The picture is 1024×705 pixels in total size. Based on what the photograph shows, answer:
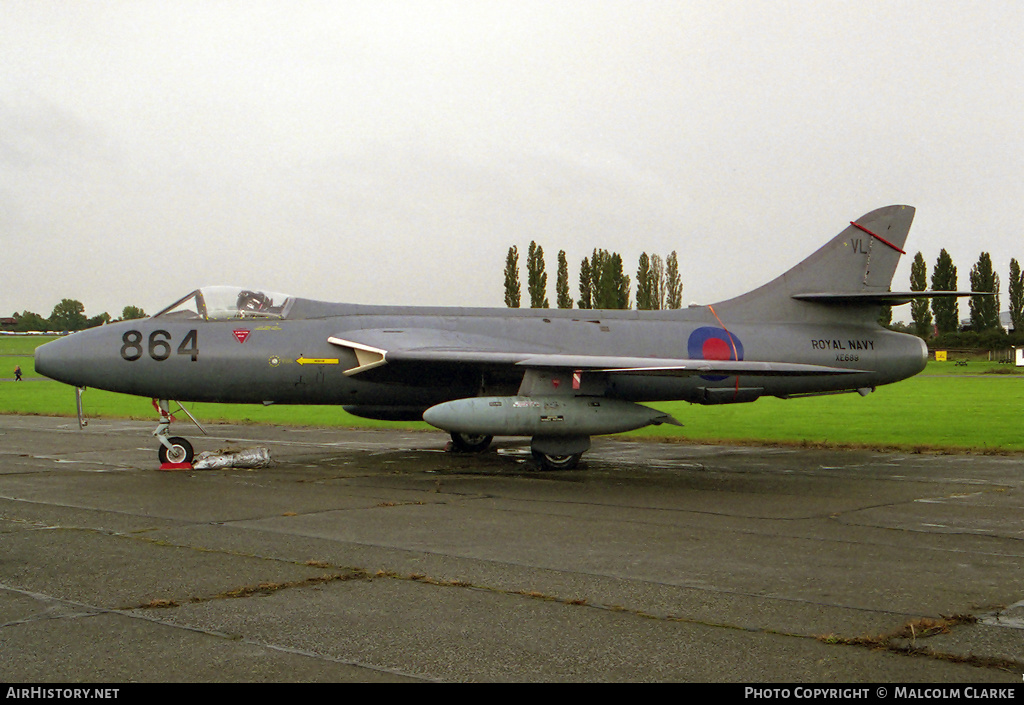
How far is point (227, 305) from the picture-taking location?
14031 mm

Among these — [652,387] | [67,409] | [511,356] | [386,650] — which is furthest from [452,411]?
[67,409]

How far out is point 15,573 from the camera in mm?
6367

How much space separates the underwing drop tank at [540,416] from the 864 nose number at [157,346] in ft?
13.3

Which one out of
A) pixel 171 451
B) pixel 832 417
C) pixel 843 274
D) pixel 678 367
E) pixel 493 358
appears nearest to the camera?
pixel 678 367

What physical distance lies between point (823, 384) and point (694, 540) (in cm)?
889

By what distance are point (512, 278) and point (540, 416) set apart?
→ 66.5 metres

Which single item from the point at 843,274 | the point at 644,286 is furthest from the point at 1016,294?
the point at 843,274

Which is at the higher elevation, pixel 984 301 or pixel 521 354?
pixel 984 301

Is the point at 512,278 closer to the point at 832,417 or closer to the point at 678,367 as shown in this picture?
the point at 832,417

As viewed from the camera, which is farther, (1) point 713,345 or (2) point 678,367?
(1) point 713,345

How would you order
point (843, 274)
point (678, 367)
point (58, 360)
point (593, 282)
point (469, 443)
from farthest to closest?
point (593, 282) < point (469, 443) < point (843, 274) < point (58, 360) < point (678, 367)

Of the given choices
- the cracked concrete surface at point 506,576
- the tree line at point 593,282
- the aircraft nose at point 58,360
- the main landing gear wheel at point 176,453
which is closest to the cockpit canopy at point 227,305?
the aircraft nose at point 58,360

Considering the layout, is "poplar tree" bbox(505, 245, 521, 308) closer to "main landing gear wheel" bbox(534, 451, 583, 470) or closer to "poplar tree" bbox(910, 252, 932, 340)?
"poplar tree" bbox(910, 252, 932, 340)

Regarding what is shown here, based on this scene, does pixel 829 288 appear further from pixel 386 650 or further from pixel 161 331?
pixel 386 650
